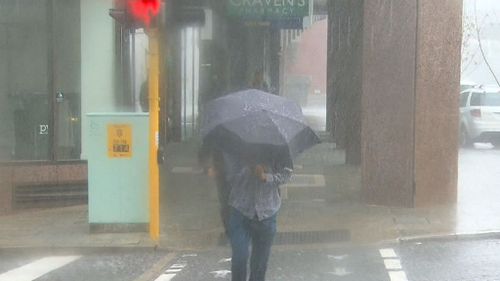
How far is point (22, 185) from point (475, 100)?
1481 centimetres

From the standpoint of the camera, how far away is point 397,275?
759 centimetres

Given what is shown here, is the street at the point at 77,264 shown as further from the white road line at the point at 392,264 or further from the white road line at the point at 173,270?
the white road line at the point at 392,264

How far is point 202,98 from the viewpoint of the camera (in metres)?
23.3

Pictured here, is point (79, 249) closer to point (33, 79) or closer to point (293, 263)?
point (293, 263)

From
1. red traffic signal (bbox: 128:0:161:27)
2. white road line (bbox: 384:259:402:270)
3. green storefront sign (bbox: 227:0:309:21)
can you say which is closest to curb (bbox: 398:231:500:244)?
white road line (bbox: 384:259:402:270)

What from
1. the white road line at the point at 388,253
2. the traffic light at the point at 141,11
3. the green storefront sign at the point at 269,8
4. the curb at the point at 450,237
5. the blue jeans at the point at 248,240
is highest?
the green storefront sign at the point at 269,8

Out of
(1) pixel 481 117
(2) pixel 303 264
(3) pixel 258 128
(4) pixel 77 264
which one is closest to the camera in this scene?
(3) pixel 258 128

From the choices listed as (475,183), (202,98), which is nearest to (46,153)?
(475,183)

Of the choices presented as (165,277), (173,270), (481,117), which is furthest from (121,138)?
(481,117)

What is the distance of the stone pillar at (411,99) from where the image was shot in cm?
1108

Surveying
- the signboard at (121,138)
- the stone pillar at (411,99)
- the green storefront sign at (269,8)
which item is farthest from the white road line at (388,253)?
the green storefront sign at (269,8)

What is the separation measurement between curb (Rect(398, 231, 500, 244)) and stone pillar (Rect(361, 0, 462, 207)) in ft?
A: 6.08

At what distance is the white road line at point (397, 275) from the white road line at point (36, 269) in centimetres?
349

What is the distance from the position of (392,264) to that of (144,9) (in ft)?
12.7
